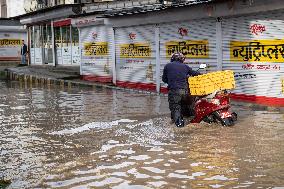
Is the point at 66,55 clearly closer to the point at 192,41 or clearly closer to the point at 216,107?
the point at 192,41

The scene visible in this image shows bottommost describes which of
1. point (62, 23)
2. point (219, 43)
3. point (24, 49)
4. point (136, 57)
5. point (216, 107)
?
point (216, 107)

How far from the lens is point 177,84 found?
39.3 feet

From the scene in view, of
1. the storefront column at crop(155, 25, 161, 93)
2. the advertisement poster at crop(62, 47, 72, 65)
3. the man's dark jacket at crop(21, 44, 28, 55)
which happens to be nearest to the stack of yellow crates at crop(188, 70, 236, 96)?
the storefront column at crop(155, 25, 161, 93)

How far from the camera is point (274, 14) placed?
14891 millimetres

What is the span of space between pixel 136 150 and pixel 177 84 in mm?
2998

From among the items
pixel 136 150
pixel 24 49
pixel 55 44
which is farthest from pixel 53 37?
pixel 136 150

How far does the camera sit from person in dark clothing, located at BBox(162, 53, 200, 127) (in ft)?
39.3

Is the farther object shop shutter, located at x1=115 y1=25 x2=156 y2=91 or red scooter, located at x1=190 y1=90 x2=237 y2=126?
shop shutter, located at x1=115 y1=25 x2=156 y2=91

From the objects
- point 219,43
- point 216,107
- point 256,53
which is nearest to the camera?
point 216,107

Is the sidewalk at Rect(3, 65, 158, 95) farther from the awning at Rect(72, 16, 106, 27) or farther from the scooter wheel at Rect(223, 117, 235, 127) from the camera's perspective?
the scooter wheel at Rect(223, 117, 235, 127)

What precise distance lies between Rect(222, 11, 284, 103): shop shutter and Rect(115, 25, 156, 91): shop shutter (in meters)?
4.84

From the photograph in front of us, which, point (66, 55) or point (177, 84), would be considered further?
point (66, 55)

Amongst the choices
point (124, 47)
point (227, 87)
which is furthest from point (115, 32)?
point (227, 87)

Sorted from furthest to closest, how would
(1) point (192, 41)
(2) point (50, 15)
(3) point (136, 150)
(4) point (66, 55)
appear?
(2) point (50, 15) < (4) point (66, 55) < (1) point (192, 41) < (3) point (136, 150)
